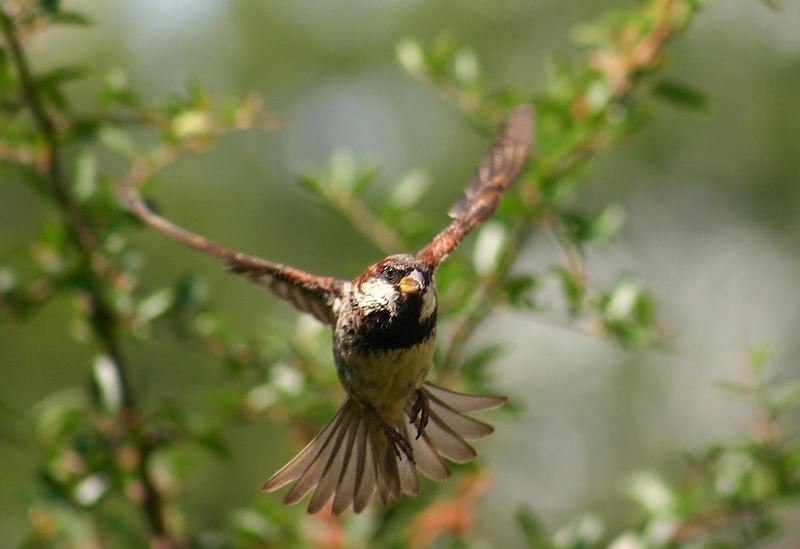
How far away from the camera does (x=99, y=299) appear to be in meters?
2.80

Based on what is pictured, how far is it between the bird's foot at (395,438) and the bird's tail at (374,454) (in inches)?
0.9

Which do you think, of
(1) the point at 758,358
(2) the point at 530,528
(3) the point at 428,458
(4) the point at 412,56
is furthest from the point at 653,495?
(4) the point at 412,56

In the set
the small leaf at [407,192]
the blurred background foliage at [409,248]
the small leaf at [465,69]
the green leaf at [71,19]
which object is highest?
the green leaf at [71,19]

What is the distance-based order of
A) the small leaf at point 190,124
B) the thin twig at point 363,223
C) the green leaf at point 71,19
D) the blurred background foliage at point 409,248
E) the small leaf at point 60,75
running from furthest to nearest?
the thin twig at point 363,223, the small leaf at point 190,124, the blurred background foliage at point 409,248, the small leaf at point 60,75, the green leaf at point 71,19

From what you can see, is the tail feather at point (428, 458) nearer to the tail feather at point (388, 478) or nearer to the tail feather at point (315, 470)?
the tail feather at point (388, 478)

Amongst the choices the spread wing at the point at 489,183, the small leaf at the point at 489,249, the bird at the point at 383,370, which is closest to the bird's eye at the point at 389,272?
the bird at the point at 383,370

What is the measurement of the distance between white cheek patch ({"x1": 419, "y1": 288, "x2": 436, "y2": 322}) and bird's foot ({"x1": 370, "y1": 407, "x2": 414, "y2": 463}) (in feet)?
0.94

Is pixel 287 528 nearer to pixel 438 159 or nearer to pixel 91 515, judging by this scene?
pixel 91 515

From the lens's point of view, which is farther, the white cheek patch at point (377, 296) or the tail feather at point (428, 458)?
the tail feather at point (428, 458)

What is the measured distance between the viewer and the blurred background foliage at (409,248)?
281 cm

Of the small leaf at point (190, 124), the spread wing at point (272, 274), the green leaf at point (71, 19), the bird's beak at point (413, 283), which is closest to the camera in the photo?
the bird's beak at point (413, 283)

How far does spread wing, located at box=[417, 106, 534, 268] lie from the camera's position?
2.62 meters

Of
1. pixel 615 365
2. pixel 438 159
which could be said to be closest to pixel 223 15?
pixel 438 159

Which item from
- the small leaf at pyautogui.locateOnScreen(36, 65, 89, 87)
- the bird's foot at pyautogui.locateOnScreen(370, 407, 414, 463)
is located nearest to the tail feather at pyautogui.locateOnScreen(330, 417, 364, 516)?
the bird's foot at pyautogui.locateOnScreen(370, 407, 414, 463)
